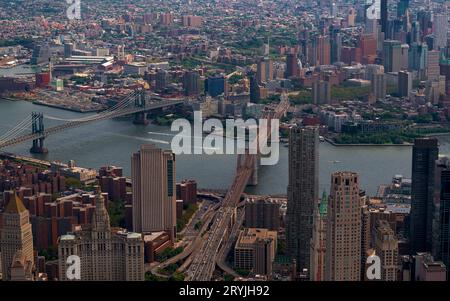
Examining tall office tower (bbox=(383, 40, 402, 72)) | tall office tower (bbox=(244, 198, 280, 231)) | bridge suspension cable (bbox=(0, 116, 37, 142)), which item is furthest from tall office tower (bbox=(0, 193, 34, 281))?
tall office tower (bbox=(383, 40, 402, 72))

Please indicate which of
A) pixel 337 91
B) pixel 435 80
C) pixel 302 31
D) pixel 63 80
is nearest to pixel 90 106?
pixel 63 80

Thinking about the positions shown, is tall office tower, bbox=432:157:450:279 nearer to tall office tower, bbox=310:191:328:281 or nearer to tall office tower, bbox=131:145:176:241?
tall office tower, bbox=310:191:328:281

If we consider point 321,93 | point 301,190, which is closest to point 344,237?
point 301,190

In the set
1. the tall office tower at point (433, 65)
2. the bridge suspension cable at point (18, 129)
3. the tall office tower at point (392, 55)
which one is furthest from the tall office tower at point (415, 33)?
the bridge suspension cable at point (18, 129)

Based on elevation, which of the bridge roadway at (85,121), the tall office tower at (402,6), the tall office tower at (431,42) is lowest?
the bridge roadway at (85,121)

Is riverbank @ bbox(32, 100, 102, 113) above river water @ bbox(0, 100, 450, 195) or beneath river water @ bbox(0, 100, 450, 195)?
above

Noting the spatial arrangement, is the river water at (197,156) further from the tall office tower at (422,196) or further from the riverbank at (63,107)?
the tall office tower at (422,196)

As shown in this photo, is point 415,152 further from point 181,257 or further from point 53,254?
point 53,254
